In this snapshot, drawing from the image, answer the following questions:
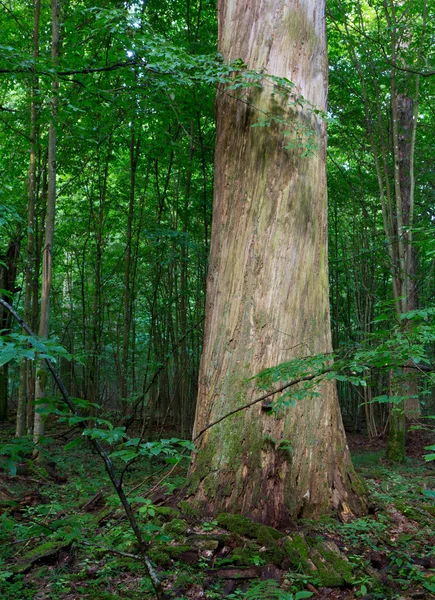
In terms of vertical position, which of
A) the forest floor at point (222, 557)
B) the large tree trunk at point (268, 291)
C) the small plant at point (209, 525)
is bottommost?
the forest floor at point (222, 557)

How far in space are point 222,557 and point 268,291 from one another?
6.51ft

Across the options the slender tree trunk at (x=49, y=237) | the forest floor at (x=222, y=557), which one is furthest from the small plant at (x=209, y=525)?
the slender tree trunk at (x=49, y=237)

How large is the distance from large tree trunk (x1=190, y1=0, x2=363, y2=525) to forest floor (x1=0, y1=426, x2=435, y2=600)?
25 cm

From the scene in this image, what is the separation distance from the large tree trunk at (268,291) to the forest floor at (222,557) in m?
0.25

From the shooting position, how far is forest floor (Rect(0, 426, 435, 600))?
2727 millimetres

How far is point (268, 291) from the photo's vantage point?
3990 mm

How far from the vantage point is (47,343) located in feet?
5.94

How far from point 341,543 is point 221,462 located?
3.29 ft

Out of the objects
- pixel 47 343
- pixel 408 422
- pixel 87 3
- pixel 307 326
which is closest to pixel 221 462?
pixel 307 326

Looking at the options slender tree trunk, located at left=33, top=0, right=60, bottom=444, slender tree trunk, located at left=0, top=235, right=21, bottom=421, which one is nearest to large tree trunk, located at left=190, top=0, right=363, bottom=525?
slender tree trunk, located at left=33, top=0, right=60, bottom=444

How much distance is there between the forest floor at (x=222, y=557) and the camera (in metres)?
2.73

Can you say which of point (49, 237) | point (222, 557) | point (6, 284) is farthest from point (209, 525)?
point (6, 284)

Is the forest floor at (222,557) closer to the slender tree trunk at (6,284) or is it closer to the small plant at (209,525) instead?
the small plant at (209,525)

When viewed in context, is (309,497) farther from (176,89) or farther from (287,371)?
(176,89)
